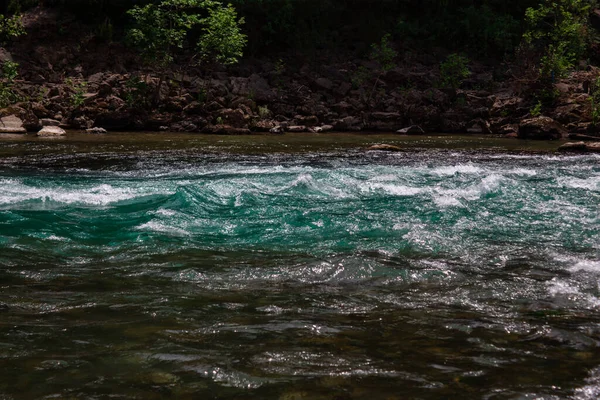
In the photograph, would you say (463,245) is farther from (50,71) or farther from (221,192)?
(50,71)

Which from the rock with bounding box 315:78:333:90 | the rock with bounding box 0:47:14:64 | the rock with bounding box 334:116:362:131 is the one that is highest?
the rock with bounding box 0:47:14:64

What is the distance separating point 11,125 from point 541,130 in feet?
60.7

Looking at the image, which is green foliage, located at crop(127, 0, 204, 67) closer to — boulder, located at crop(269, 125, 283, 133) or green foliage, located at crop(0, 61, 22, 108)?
green foliage, located at crop(0, 61, 22, 108)

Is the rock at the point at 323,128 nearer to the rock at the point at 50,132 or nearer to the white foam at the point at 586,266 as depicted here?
the rock at the point at 50,132

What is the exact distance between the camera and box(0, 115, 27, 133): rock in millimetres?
18844

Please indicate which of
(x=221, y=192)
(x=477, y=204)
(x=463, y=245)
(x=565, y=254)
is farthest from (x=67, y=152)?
(x=565, y=254)

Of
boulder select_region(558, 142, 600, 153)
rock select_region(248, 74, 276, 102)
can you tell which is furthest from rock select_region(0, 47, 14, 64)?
boulder select_region(558, 142, 600, 153)

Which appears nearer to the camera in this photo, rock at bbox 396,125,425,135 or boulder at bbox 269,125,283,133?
boulder at bbox 269,125,283,133

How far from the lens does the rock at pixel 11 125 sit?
18844 millimetres


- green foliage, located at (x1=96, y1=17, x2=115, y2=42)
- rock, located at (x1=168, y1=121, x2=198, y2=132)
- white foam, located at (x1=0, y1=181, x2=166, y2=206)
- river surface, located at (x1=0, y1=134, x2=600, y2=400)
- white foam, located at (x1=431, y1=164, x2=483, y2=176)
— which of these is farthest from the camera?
green foliage, located at (x1=96, y1=17, x2=115, y2=42)

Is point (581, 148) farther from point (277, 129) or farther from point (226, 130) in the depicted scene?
point (226, 130)

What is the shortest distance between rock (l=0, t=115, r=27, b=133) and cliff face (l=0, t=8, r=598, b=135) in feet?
0.75

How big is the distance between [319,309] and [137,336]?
1284 mm

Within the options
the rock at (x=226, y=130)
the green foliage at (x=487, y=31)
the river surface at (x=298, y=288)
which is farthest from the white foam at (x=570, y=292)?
the green foliage at (x=487, y=31)
